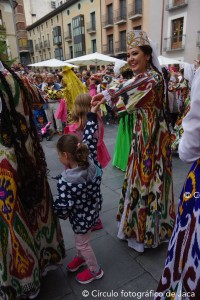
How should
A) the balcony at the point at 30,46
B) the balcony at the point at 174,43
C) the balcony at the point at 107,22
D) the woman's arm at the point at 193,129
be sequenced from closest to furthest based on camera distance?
1. the woman's arm at the point at 193,129
2. the balcony at the point at 174,43
3. the balcony at the point at 107,22
4. the balcony at the point at 30,46

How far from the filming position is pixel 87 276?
1.96m

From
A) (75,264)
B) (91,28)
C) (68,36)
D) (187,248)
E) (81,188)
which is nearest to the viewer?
(187,248)

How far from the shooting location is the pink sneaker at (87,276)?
1.95m

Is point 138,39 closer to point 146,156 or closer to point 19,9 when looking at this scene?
point 146,156

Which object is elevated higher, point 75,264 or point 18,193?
point 18,193

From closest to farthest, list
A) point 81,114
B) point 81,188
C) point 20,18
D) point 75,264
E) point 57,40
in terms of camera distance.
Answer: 1. point 81,188
2. point 75,264
3. point 81,114
4. point 57,40
5. point 20,18

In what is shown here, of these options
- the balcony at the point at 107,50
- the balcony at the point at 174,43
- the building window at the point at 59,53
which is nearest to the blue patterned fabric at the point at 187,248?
the balcony at the point at 174,43

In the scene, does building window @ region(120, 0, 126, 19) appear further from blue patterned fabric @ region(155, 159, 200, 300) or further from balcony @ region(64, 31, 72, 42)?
blue patterned fabric @ region(155, 159, 200, 300)

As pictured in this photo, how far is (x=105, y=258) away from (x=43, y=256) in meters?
0.66

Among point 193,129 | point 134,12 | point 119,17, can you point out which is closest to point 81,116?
point 193,129

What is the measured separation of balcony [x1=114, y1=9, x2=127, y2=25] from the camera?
882 inches

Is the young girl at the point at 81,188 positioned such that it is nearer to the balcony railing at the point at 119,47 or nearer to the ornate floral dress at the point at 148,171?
the ornate floral dress at the point at 148,171

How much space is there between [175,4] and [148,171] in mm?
19709

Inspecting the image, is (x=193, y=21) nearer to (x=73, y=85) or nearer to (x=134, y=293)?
(x=73, y=85)
